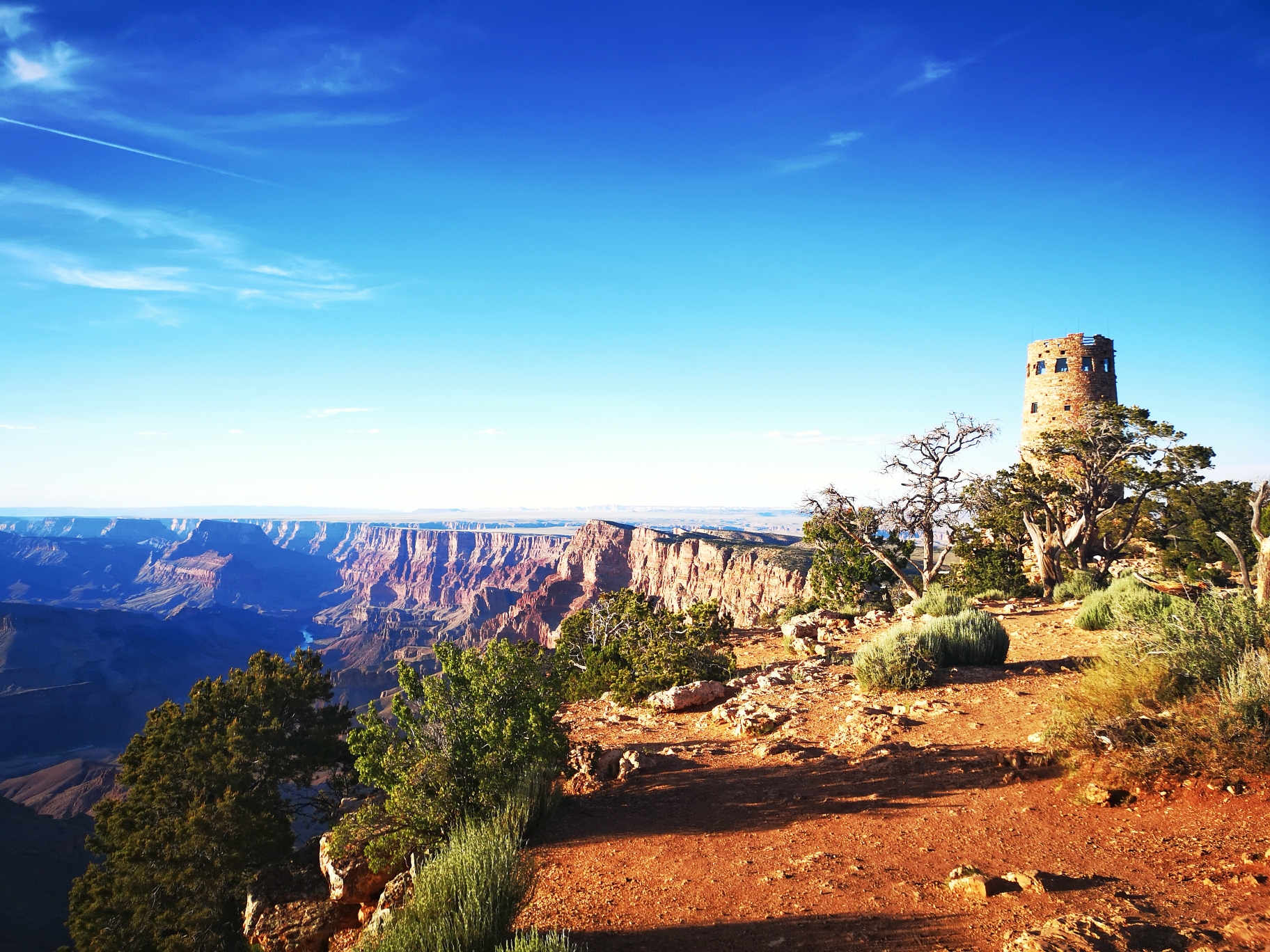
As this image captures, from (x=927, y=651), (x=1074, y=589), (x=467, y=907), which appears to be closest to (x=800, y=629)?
(x=927, y=651)

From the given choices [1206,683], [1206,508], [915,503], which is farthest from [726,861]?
[1206,508]

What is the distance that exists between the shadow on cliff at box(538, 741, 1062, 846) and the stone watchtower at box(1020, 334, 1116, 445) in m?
24.9

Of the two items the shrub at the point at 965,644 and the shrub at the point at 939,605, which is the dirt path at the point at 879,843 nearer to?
the shrub at the point at 965,644

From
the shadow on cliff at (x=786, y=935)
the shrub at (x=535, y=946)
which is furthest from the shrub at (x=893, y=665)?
the shrub at (x=535, y=946)

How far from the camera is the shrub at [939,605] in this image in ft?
57.4

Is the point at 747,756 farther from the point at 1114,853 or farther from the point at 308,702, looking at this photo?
the point at 308,702

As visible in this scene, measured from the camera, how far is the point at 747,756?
10266mm

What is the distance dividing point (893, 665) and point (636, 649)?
7.94m

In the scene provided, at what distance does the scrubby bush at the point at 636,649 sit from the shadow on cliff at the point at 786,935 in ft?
24.5

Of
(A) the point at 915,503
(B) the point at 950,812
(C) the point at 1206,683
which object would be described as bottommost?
(B) the point at 950,812

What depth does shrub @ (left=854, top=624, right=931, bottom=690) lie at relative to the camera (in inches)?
482

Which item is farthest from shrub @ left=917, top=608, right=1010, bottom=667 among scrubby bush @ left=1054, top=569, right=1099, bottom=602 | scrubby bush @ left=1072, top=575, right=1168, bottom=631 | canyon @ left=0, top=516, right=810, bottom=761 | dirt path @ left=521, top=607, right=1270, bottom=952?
canyon @ left=0, top=516, right=810, bottom=761

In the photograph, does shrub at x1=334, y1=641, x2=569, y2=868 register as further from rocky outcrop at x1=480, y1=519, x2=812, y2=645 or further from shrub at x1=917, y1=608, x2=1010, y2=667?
rocky outcrop at x1=480, y1=519, x2=812, y2=645

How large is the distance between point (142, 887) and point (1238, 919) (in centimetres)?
1900
